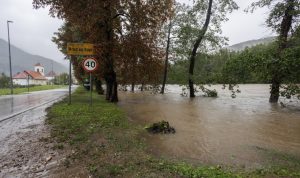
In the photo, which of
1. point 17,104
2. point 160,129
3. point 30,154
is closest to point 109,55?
point 17,104

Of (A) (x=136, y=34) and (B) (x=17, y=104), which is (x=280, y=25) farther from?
(B) (x=17, y=104)

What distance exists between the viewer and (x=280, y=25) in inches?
729

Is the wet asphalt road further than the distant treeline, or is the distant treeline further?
the distant treeline

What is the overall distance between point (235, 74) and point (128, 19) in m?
8.58

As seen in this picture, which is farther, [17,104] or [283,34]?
[17,104]

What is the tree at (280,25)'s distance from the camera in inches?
611

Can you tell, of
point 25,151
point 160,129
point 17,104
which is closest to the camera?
point 25,151

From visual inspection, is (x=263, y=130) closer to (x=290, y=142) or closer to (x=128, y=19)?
(x=290, y=142)

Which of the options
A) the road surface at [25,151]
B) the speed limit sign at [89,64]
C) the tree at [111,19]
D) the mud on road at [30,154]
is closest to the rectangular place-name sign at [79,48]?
the speed limit sign at [89,64]

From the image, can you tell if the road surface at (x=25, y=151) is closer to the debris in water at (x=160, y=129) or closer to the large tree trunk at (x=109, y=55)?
the debris in water at (x=160, y=129)

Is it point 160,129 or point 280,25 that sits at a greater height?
point 280,25

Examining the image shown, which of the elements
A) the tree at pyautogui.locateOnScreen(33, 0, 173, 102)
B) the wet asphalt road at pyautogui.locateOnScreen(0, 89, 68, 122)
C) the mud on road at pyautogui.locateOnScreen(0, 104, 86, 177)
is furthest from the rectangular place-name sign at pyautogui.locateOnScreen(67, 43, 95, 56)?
the mud on road at pyautogui.locateOnScreen(0, 104, 86, 177)

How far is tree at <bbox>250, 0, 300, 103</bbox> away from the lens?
1552 centimetres

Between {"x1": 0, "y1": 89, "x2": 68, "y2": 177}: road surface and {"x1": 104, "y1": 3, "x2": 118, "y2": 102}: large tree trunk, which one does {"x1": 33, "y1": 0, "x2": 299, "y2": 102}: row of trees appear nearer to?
{"x1": 104, "y1": 3, "x2": 118, "y2": 102}: large tree trunk
